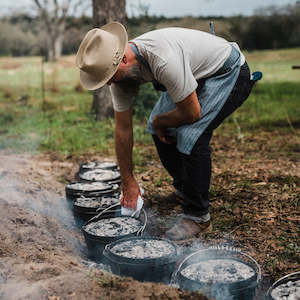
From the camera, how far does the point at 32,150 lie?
6336 mm

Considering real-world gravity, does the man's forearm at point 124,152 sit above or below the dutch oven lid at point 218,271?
above

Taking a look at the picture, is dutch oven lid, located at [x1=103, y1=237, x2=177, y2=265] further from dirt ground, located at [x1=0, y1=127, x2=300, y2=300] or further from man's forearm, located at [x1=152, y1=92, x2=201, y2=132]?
man's forearm, located at [x1=152, y1=92, x2=201, y2=132]

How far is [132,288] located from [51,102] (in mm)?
10076

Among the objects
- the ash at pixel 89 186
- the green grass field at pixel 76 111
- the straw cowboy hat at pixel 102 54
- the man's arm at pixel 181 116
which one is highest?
the straw cowboy hat at pixel 102 54

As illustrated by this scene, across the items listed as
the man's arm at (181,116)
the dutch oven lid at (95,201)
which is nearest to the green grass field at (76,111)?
the dutch oven lid at (95,201)

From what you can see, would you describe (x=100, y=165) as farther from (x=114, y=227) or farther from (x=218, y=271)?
(x=218, y=271)

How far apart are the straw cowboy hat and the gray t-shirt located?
0.14 meters

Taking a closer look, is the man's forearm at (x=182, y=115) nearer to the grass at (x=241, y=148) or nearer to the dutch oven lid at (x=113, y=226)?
the dutch oven lid at (x=113, y=226)

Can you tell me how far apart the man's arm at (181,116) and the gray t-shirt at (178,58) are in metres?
0.08

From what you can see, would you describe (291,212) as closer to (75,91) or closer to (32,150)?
(32,150)

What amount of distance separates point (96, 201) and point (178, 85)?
1.56 meters

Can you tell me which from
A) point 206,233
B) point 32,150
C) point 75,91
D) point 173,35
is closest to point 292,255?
point 206,233

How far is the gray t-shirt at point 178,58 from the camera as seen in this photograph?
2859mm

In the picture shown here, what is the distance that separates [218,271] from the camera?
2.67 metres
